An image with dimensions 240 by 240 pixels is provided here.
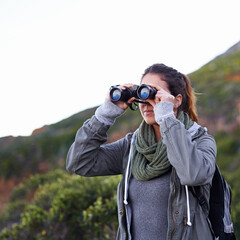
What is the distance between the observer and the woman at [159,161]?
2053mm

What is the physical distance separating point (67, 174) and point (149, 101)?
20.3 ft

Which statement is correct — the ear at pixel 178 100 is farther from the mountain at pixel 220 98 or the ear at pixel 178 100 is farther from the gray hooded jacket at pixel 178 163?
the mountain at pixel 220 98

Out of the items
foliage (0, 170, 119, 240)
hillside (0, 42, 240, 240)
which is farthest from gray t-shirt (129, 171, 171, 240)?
foliage (0, 170, 119, 240)

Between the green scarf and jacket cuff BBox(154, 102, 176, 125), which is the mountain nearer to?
the green scarf

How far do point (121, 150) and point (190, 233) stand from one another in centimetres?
76

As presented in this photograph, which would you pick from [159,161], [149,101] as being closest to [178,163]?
[159,161]

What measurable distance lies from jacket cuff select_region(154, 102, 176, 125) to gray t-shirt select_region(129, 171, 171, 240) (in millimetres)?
336

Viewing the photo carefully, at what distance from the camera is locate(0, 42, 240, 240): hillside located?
4.88m

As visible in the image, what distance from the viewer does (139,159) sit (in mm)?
2318

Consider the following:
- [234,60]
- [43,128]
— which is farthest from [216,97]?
[43,128]

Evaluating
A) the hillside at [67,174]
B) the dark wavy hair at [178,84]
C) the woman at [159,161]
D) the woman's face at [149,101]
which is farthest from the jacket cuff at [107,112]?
the hillside at [67,174]

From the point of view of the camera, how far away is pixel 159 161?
2199 millimetres

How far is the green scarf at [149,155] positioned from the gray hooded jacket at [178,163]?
0.22 ft

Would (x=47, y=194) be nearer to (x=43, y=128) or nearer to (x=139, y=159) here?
(x=139, y=159)
